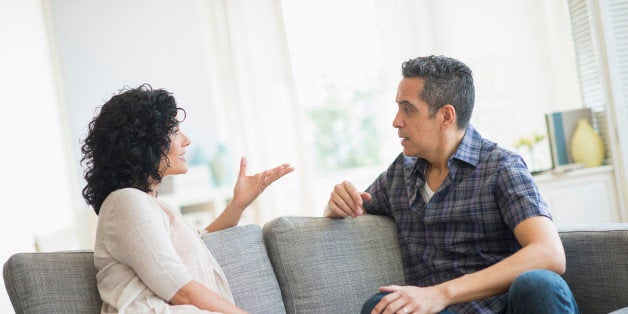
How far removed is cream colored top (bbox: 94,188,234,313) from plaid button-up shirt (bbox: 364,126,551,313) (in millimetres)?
658

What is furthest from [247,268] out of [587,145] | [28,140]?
[587,145]

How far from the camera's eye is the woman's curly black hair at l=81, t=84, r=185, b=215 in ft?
6.03

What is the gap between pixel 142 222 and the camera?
1.69 meters

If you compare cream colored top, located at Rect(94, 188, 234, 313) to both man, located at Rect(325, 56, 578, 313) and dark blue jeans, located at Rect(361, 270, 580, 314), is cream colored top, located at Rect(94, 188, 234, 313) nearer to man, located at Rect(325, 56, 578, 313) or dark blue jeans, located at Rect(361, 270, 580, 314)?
man, located at Rect(325, 56, 578, 313)

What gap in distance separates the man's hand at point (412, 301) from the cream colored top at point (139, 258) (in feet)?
1.44

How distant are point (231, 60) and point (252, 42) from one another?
210 millimetres

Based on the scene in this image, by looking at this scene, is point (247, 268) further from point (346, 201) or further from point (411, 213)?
point (411, 213)

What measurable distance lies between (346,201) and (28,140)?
257 cm

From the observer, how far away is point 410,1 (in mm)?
5039

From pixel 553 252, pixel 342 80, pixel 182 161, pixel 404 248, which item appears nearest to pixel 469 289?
pixel 553 252

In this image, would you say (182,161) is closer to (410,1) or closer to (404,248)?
(404,248)

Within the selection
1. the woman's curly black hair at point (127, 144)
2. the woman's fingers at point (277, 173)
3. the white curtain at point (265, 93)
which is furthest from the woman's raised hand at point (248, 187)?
the white curtain at point (265, 93)

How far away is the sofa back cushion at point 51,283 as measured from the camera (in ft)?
5.83

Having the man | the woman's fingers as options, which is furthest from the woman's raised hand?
the man
